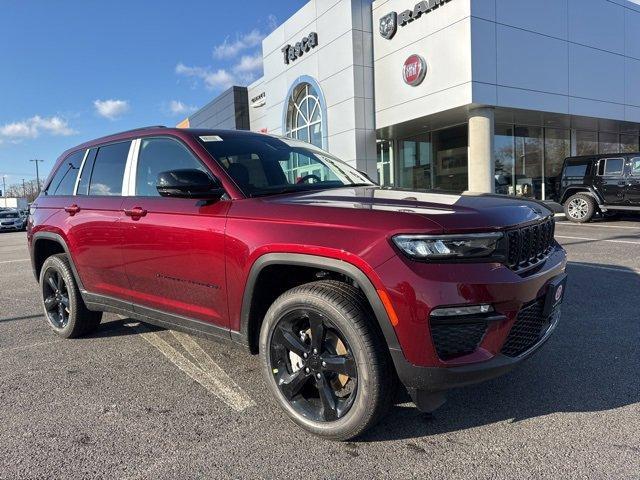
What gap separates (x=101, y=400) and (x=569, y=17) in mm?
19462

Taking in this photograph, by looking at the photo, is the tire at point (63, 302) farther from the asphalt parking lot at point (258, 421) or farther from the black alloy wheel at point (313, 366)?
the black alloy wheel at point (313, 366)

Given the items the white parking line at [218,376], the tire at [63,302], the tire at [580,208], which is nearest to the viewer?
the white parking line at [218,376]

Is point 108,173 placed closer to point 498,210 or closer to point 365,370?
point 365,370

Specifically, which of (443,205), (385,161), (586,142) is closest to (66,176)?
(443,205)

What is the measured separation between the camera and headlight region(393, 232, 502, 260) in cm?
225

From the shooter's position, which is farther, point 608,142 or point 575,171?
point 608,142

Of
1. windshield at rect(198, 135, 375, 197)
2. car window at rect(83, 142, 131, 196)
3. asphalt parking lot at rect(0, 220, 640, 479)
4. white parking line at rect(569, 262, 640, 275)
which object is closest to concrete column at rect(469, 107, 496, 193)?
white parking line at rect(569, 262, 640, 275)

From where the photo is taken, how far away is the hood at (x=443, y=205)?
2330 mm

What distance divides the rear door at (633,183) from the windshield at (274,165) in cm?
1164

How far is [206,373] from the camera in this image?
3588mm

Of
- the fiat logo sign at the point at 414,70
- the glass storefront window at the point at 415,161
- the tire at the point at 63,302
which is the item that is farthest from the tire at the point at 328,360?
the glass storefront window at the point at 415,161

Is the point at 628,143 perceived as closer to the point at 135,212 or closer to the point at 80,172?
the point at 80,172

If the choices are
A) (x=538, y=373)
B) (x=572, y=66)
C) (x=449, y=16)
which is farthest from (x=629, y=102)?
(x=538, y=373)

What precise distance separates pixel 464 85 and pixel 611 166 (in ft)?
15.8
